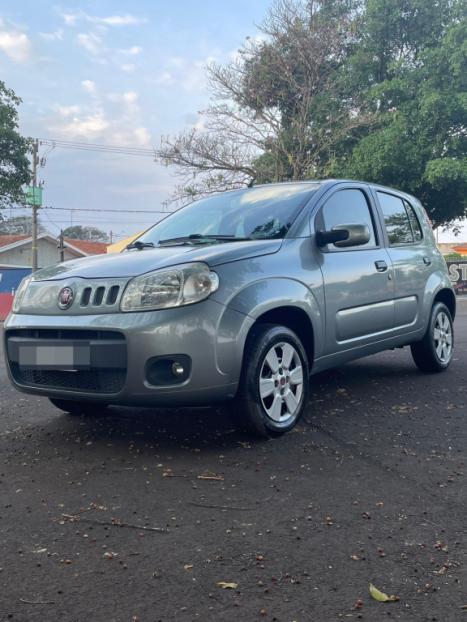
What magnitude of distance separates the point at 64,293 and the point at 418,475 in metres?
2.24

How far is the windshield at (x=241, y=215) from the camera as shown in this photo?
178 inches

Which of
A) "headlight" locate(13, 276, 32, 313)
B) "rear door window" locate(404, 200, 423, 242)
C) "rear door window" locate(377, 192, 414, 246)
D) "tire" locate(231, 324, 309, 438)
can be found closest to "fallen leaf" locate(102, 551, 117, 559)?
"tire" locate(231, 324, 309, 438)

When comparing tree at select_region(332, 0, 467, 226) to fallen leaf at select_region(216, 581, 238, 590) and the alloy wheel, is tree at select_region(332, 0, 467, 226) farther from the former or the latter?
fallen leaf at select_region(216, 581, 238, 590)

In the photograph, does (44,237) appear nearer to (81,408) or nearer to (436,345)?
(436,345)

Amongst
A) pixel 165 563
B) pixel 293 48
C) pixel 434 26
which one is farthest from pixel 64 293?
pixel 434 26

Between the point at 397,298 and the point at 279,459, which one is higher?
the point at 397,298

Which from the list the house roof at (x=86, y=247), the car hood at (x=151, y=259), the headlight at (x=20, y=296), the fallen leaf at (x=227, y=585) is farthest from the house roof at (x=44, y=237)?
the fallen leaf at (x=227, y=585)

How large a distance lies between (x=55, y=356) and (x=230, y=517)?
A: 1.52 m

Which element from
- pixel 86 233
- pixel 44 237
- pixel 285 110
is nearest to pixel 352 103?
pixel 285 110

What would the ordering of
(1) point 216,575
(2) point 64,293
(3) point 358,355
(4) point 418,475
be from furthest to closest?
(3) point 358,355, (2) point 64,293, (4) point 418,475, (1) point 216,575

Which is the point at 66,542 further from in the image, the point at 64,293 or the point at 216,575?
the point at 64,293

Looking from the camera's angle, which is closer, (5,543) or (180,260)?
(5,543)

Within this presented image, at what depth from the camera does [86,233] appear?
79188mm

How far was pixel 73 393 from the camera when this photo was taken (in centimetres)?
373
